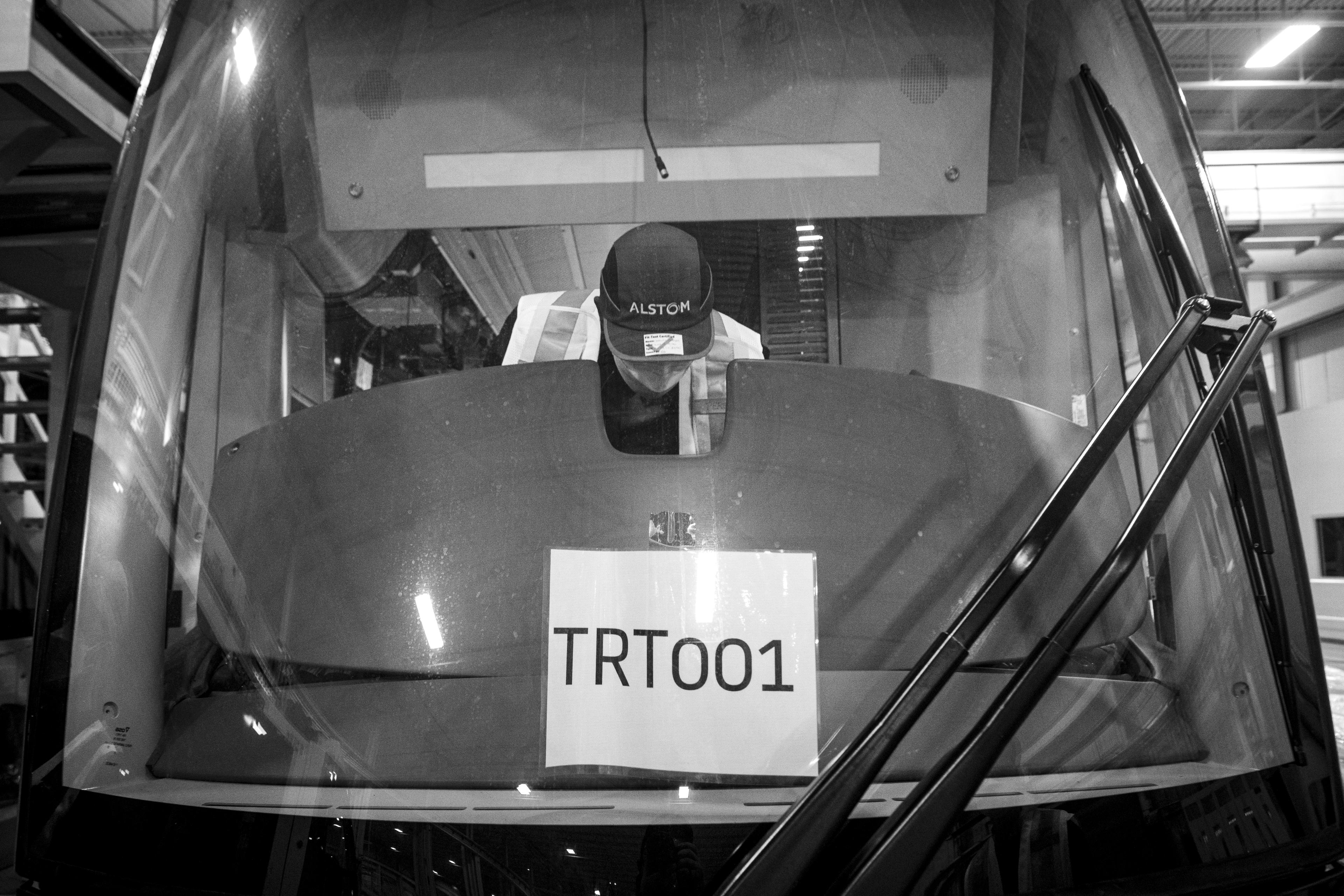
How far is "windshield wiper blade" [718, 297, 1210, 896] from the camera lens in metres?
0.98

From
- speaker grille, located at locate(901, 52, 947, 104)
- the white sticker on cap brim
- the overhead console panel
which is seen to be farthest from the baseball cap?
speaker grille, located at locate(901, 52, 947, 104)

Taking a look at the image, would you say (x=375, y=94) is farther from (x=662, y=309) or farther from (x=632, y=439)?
(x=632, y=439)

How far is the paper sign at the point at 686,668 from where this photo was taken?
1135 mm

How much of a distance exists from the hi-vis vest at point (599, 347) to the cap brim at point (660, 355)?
1 cm

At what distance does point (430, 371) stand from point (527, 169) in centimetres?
36

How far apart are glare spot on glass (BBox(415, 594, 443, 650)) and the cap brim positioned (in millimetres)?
365

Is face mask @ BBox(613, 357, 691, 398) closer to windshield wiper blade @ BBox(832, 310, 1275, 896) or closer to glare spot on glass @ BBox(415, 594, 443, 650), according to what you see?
glare spot on glass @ BBox(415, 594, 443, 650)

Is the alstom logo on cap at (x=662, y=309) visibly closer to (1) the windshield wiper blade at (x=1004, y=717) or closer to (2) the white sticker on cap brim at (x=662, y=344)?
(2) the white sticker on cap brim at (x=662, y=344)

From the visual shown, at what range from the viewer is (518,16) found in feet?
5.38

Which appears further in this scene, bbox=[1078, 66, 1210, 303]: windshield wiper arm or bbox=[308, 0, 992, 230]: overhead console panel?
bbox=[308, 0, 992, 230]: overhead console panel

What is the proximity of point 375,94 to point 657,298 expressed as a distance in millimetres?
603

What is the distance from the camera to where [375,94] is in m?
1.65

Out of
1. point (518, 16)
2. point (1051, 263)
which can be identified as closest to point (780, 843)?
point (1051, 263)

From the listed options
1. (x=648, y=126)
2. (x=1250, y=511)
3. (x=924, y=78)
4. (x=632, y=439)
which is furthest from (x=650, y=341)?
(x=1250, y=511)
